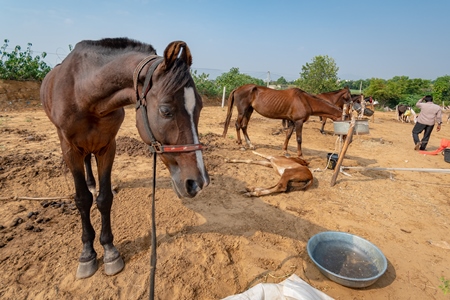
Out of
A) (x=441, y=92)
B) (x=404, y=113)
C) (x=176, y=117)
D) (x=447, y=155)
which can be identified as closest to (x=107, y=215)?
(x=176, y=117)

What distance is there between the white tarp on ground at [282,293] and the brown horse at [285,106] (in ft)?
16.8

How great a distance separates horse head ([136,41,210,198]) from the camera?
59.0 inches

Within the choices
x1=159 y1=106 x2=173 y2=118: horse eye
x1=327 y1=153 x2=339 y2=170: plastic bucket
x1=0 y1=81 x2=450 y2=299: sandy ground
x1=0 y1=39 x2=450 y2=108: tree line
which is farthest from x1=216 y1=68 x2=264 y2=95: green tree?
x1=159 y1=106 x2=173 y2=118: horse eye

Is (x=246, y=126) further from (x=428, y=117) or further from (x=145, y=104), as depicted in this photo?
(x=428, y=117)

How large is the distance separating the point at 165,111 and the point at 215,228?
203 cm

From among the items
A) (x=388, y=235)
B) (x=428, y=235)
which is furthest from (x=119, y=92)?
(x=428, y=235)

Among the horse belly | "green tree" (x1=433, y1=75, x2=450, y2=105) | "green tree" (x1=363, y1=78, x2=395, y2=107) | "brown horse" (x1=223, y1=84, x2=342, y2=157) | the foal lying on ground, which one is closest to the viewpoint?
the foal lying on ground

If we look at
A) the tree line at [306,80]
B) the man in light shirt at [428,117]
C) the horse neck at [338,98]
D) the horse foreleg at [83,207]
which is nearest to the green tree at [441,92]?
the tree line at [306,80]

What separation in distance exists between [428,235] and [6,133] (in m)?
9.77

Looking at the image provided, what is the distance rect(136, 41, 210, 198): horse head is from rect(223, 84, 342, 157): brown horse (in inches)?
216

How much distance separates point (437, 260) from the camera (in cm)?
280

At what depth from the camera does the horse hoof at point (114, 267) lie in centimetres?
220

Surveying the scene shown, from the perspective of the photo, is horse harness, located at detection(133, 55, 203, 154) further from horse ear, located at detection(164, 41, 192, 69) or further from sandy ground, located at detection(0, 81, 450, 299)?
sandy ground, located at detection(0, 81, 450, 299)

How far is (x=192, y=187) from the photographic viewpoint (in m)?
1.58
